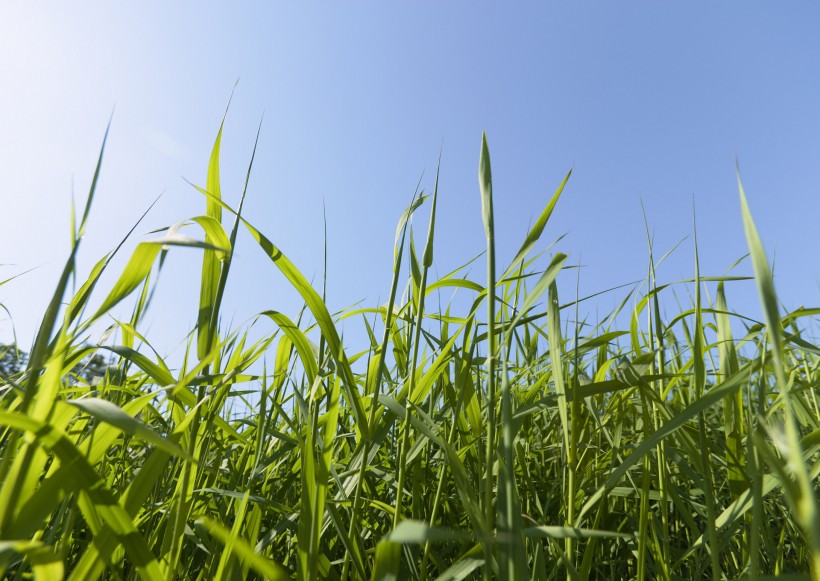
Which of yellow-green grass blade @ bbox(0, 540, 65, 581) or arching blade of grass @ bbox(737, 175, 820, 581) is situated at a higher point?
arching blade of grass @ bbox(737, 175, 820, 581)

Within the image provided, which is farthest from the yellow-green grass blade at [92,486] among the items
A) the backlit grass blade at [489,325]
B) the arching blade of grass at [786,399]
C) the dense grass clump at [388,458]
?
the arching blade of grass at [786,399]

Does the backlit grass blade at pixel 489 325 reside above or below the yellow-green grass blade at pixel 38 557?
above

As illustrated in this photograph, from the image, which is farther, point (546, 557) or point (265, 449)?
point (265, 449)

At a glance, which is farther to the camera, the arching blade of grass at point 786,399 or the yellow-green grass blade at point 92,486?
the yellow-green grass blade at point 92,486

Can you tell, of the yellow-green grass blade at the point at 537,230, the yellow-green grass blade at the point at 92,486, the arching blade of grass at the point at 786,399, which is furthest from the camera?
the yellow-green grass blade at the point at 537,230

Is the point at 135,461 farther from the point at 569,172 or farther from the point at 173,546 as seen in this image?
the point at 569,172

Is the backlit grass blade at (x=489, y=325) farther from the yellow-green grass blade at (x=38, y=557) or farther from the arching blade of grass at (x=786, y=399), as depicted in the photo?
the yellow-green grass blade at (x=38, y=557)

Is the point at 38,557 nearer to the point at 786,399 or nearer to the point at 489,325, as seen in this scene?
the point at 489,325

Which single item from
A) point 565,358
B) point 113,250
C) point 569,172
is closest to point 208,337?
point 113,250

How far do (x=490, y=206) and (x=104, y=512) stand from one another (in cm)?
45

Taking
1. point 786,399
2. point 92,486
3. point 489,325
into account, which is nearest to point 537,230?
point 489,325

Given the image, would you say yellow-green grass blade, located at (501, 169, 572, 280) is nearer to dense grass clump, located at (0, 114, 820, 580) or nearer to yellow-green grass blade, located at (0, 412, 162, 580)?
dense grass clump, located at (0, 114, 820, 580)

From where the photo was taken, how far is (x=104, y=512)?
45 cm

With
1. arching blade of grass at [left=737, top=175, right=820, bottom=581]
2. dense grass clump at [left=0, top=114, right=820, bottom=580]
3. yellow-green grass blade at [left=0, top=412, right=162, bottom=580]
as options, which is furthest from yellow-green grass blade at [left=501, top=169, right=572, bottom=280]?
yellow-green grass blade at [left=0, top=412, right=162, bottom=580]
